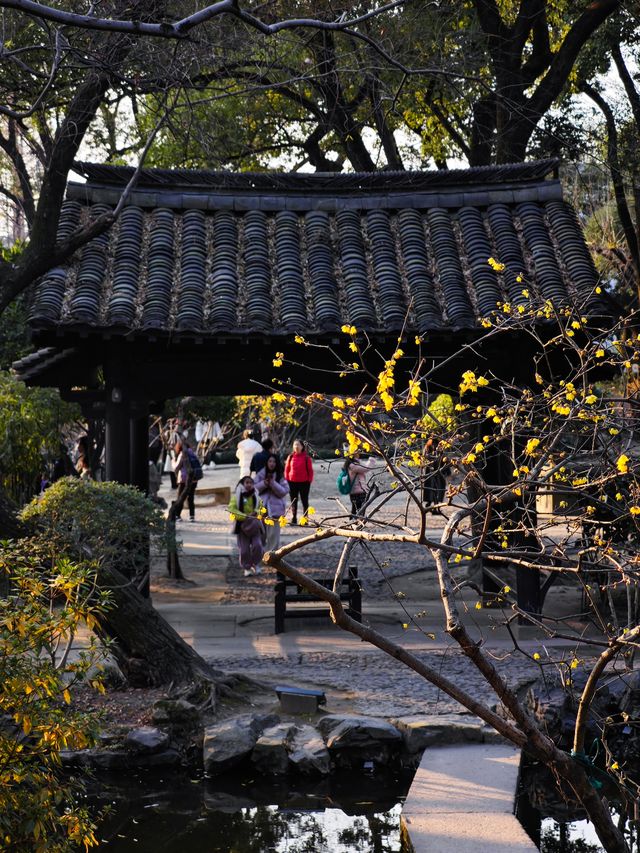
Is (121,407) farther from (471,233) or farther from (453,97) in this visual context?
(453,97)

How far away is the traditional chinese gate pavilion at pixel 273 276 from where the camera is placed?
37.1ft

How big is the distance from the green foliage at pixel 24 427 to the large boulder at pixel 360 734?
7.98 metres

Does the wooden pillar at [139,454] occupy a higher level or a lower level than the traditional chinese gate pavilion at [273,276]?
lower

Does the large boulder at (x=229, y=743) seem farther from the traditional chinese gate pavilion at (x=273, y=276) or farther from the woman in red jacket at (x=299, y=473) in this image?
the woman in red jacket at (x=299, y=473)

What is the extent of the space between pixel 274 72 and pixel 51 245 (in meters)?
7.86

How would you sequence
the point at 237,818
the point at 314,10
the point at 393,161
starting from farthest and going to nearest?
the point at 393,161
the point at 314,10
the point at 237,818

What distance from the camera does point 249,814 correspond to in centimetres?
789

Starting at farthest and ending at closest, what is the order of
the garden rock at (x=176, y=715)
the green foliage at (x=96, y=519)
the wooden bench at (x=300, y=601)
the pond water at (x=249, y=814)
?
the wooden bench at (x=300, y=601), the green foliage at (x=96, y=519), the garden rock at (x=176, y=715), the pond water at (x=249, y=814)

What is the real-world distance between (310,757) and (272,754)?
300 mm

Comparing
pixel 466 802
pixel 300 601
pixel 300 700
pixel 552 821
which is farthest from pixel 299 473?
pixel 466 802

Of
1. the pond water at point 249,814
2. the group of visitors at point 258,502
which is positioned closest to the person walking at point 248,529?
the group of visitors at point 258,502

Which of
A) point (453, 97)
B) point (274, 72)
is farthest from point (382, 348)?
point (453, 97)

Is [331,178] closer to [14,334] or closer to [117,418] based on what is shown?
[117,418]

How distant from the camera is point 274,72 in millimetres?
18469
